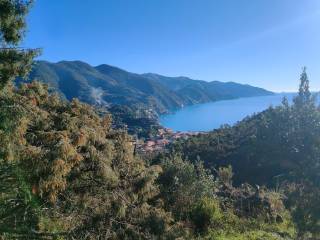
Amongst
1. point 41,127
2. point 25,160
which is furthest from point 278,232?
point 25,160

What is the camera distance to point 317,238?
1030cm

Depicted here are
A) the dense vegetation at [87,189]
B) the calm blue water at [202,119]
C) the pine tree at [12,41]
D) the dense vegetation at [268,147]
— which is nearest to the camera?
the dense vegetation at [87,189]

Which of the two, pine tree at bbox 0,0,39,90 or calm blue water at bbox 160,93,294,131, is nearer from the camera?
pine tree at bbox 0,0,39,90

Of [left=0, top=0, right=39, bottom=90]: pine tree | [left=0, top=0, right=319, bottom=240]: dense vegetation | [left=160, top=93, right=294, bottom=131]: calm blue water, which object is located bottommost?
[left=160, top=93, right=294, bottom=131]: calm blue water

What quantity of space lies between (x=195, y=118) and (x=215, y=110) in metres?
28.7

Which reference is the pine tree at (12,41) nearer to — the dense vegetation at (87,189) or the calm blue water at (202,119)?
the dense vegetation at (87,189)

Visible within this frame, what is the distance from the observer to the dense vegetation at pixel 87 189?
6.64 m

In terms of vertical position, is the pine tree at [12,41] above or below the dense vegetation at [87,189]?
above

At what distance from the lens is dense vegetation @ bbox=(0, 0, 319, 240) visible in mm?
6645

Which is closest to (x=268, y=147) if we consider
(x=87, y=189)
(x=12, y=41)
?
(x=87, y=189)

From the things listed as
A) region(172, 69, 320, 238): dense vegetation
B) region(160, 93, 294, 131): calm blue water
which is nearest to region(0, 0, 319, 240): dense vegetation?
region(172, 69, 320, 238): dense vegetation

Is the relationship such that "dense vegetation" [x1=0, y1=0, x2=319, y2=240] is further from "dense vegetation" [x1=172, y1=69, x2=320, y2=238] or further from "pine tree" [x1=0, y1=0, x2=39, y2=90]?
"dense vegetation" [x1=172, y1=69, x2=320, y2=238]

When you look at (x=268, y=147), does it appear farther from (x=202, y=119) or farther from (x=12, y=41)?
(x=202, y=119)

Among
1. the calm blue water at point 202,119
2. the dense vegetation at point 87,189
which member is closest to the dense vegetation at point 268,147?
the dense vegetation at point 87,189
